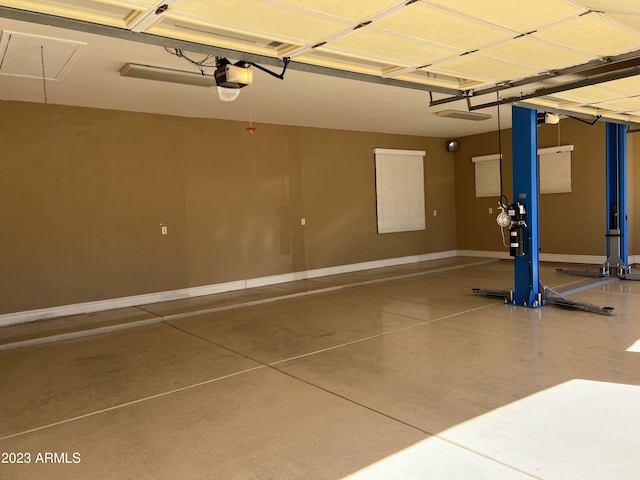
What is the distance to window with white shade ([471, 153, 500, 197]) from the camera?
10.8 metres

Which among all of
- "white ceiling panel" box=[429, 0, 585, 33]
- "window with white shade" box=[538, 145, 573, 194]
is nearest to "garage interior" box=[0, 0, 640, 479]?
"white ceiling panel" box=[429, 0, 585, 33]

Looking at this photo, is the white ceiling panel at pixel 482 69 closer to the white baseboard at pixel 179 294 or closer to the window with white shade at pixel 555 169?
the white baseboard at pixel 179 294

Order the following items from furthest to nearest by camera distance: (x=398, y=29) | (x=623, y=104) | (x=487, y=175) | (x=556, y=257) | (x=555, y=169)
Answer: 1. (x=487, y=175)
2. (x=556, y=257)
3. (x=555, y=169)
4. (x=623, y=104)
5. (x=398, y=29)

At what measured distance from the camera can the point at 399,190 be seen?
34.9 feet

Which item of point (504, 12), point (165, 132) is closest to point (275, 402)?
point (504, 12)

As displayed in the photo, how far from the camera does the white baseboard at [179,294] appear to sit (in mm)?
6367

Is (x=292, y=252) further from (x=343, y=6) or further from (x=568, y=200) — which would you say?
(x=343, y=6)

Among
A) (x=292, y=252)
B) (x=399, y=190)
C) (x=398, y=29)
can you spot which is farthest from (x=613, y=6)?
(x=399, y=190)

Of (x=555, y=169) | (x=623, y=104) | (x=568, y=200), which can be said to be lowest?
(x=568, y=200)

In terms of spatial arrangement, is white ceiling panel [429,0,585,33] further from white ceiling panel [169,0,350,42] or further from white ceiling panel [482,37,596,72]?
white ceiling panel [169,0,350,42]

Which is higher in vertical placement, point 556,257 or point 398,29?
point 398,29

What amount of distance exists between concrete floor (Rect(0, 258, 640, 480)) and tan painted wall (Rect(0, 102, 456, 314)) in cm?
95

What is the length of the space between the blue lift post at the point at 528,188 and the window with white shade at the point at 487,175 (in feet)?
15.9

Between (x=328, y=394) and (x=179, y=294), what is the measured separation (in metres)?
4.62
